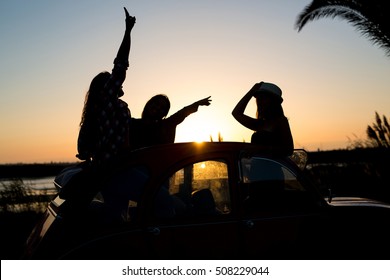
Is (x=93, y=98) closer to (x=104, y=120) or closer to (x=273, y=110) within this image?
(x=104, y=120)

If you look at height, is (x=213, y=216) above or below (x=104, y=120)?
below

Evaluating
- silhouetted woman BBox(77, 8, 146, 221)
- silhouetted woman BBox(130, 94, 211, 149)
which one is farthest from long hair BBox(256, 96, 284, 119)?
silhouetted woman BBox(77, 8, 146, 221)

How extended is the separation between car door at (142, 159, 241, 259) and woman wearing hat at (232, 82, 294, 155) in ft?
2.02

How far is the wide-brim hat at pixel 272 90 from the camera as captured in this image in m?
3.93

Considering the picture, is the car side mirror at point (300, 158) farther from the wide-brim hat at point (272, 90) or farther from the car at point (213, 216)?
the wide-brim hat at point (272, 90)

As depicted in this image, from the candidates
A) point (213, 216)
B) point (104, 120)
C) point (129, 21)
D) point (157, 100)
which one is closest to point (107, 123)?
point (104, 120)

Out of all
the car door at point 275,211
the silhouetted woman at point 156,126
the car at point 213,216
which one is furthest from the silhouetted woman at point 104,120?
the silhouetted woman at point 156,126

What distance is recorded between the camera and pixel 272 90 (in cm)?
394

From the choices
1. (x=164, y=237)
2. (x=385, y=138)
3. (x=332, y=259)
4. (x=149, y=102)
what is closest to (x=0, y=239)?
(x=149, y=102)

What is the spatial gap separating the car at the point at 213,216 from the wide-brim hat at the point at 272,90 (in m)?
0.80

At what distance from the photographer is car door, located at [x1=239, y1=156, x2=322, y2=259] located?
307 cm

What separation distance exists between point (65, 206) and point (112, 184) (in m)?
0.37

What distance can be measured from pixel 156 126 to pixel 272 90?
165 cm

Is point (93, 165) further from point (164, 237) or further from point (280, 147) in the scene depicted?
point (280, 147)
